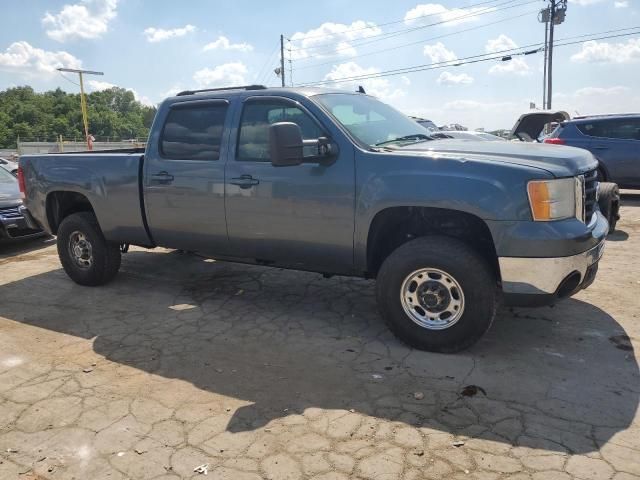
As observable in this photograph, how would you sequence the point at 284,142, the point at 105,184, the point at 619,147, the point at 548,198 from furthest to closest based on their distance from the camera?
the point at 619,147
the point at 105,184
the point at 284,142
the point at 548,198

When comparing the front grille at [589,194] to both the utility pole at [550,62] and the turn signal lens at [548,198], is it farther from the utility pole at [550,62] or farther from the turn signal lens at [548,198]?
the utility pole at [550,62]

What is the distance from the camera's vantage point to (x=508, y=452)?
8.64 ft

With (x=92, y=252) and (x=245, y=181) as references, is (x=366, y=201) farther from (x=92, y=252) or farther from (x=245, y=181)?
(x=92, y=252)

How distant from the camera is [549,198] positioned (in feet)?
10.8

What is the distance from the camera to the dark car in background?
9.91 meters

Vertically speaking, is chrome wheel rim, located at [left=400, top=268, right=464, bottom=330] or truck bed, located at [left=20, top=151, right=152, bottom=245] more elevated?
truck bed, located at [left=20, top=151, right=152, bottom=245]

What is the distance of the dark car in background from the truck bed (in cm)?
840

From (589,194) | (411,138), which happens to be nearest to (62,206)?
(411,138)

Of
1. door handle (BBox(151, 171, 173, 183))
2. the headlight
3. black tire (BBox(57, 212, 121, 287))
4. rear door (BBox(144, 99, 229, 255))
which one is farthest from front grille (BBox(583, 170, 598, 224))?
black tire (BBox(57, 212, 121, 287))

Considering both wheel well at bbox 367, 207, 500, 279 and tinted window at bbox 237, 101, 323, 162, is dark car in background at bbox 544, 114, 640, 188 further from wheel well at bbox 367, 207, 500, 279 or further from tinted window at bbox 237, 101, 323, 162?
tinted window at bbox 237, 101, 323, 162

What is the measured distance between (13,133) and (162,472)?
8298 centimetres

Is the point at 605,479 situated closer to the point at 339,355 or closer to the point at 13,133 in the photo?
the point at 339,355

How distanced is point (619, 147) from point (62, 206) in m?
9.58

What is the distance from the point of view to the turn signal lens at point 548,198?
129 inches
